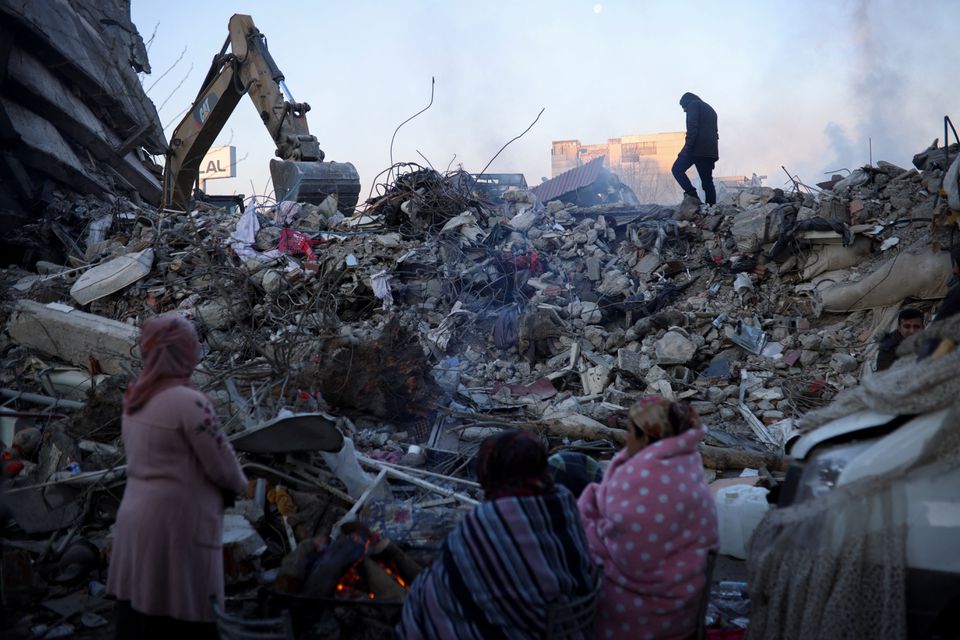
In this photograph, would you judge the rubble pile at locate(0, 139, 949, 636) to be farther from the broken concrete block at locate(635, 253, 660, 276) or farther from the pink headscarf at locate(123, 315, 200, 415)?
the pink headscarf at locate(123, 315, 200, 415)

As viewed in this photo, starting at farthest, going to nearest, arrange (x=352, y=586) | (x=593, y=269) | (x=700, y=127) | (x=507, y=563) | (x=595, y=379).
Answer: (x=700, y=127), (x=593, y=269), (x=595, y=379), (x=352, y=586), (x=507, y=563)

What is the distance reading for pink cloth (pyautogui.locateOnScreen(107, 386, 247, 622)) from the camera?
235 cm

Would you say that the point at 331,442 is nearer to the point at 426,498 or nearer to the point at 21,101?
the point at 426,498

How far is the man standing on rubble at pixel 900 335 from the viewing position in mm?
4754

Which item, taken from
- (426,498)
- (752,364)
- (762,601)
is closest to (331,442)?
(426,498)

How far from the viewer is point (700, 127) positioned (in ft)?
35.1

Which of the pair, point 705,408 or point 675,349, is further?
point 675,349

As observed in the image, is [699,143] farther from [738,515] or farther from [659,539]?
[659,539]

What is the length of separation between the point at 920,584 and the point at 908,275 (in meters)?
6.18

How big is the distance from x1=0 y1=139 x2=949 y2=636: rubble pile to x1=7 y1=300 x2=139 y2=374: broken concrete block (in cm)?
3

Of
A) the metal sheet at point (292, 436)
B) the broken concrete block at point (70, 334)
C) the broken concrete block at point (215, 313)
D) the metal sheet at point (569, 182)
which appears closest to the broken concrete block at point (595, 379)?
the metal sheet at point (292, 436)

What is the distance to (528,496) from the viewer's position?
2.38 m

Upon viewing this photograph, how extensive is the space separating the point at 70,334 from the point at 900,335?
23.1 ft

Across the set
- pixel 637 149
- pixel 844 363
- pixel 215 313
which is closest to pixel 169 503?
pixel 215 313
